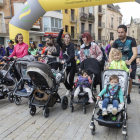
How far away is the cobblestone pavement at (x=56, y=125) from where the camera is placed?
3092 mm

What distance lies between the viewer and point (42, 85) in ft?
13.2

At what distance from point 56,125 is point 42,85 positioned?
99 centimetres

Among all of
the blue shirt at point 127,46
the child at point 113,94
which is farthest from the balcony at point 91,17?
the child at point 113,94

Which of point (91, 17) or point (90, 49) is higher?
point (91, 17)

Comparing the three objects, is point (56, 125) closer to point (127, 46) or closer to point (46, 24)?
point (127, 46)

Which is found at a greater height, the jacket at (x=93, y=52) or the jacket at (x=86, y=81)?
the jacket at (x=93, y=52)

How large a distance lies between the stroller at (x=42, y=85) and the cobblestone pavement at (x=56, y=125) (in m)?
0.26

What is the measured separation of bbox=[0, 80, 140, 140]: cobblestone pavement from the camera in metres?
3.09

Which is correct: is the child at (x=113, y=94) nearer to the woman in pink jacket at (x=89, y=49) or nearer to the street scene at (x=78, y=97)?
the street scene at (x=78, y=97)

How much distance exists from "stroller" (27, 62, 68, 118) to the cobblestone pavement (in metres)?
0.26

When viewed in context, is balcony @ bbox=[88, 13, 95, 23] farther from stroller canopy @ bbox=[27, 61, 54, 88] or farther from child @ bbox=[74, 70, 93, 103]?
stroller canopy @ bbox=[27, 61, 54, 88]

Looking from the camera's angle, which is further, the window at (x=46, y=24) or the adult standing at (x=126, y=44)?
the window at (x=46, y=24)

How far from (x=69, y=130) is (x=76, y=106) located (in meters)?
1.39

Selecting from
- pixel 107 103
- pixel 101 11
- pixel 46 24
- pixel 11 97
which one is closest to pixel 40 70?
pixel 107 103
